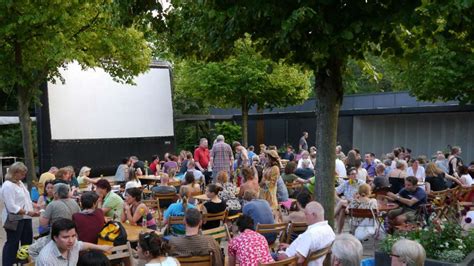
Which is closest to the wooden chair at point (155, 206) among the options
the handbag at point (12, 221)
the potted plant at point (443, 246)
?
the handbag at point (12, 221)

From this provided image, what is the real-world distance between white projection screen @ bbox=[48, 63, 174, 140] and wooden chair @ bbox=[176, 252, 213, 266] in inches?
644

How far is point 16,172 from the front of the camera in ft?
23.9

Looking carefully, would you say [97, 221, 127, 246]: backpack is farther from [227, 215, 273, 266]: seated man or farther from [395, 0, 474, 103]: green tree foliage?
[395, 0, 474, 103]: green tree foliage

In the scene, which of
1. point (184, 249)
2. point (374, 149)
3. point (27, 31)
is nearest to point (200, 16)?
point (184, 249)

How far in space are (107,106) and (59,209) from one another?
16.3 meters

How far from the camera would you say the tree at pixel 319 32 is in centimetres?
559

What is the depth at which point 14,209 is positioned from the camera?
23.9 feet

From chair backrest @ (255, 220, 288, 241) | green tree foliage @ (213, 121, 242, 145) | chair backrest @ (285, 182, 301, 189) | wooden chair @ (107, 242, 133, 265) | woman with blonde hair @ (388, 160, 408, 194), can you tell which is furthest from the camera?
green tree foliage @ (213, 121, 242, 145)

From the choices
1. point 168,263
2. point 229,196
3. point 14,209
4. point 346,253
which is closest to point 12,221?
point 14,209

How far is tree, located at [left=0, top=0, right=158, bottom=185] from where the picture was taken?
12094 mm

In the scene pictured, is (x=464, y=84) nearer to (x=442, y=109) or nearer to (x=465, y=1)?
(x=442, y=109)

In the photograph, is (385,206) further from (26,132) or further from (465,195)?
(26,132)

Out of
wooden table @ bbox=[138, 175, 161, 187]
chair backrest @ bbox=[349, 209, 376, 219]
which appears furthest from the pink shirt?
wooden table @ bbox=[138, 175, 161, 187]

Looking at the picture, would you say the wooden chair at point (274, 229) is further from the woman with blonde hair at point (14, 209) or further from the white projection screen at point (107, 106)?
→ the white projection screen at point (107, 106)
